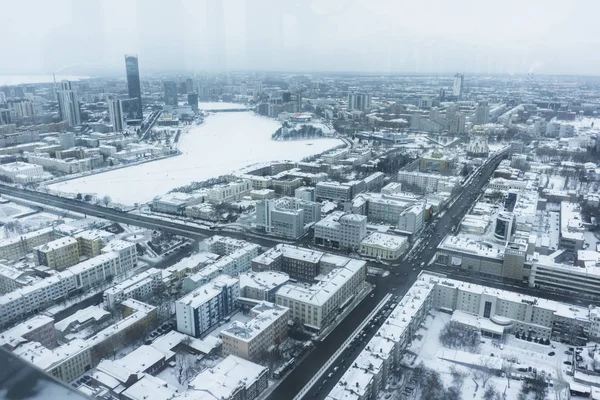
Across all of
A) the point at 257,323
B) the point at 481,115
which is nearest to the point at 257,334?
the point at 257,323

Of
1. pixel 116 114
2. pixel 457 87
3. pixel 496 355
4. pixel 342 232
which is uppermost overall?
pixel 457 87

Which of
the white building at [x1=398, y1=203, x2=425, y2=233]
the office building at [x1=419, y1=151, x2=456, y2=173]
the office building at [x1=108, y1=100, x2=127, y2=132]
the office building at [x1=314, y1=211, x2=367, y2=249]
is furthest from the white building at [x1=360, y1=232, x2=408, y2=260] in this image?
the office building at [x1=108, y1=100, x2=127, y2=132]

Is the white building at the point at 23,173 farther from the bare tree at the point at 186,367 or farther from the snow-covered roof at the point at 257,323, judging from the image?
the snow-covered roof at the point at 257,323

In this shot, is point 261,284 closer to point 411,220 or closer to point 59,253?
point 59,253

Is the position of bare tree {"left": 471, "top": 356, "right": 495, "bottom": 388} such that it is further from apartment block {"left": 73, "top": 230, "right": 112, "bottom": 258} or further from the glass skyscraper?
the glass skyscraper

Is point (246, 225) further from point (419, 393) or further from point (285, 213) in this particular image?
point (419, 393)
